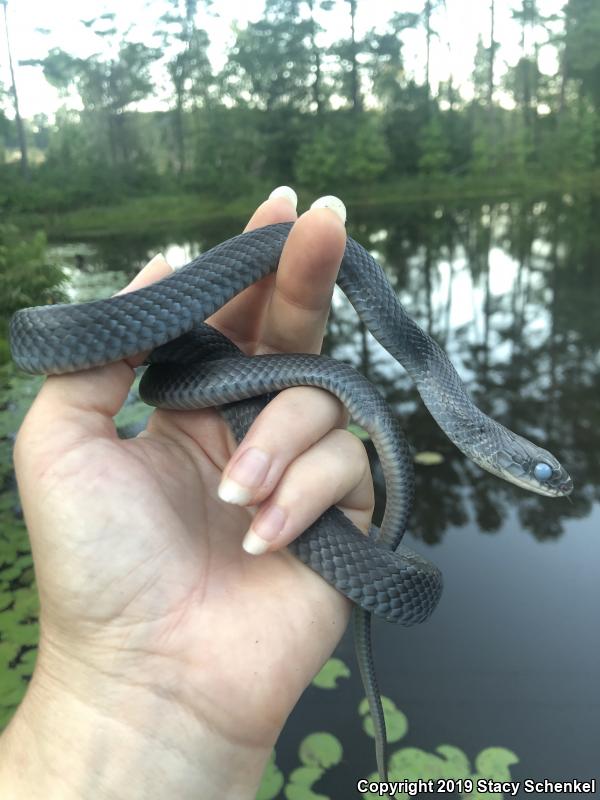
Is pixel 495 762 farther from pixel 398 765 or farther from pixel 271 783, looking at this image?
pixel 271 783

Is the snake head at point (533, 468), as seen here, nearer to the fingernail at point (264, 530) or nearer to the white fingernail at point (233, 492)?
the fingernail at point (264, 530)

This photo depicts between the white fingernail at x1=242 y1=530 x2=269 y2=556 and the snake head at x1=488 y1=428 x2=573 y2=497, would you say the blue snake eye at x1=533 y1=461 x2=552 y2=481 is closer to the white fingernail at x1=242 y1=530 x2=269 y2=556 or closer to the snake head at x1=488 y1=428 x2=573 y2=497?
the snake head at x1=488 y1=428 x2=573 y2=497

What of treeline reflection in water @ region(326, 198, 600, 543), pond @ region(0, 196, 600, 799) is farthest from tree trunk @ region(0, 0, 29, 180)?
pond @ region(0, 196, 600, 799)

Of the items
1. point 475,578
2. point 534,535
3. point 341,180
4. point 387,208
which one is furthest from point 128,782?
point 341,180

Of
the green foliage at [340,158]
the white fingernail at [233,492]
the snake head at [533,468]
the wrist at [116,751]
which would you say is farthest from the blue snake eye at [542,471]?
the green foliage at [340,158]

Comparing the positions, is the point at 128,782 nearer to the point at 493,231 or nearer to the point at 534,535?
the point at 534,535

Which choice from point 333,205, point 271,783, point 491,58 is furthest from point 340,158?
point 333,205
